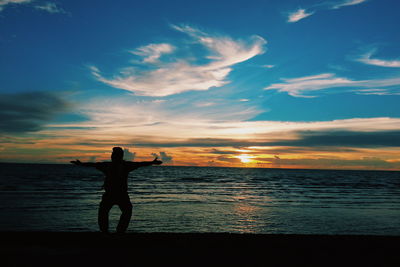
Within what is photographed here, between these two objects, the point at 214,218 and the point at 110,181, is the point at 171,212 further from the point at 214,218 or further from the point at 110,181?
the point at 110,181

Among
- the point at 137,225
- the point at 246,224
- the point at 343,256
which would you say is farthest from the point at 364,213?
the point at 137,225

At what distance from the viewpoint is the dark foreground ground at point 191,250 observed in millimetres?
6180

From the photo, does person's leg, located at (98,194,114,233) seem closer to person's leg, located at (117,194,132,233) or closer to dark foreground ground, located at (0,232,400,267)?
person's leg, located at (117,194,132,233)

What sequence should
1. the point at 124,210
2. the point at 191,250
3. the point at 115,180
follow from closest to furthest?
1. the point at 191,250
2. the point at 115,180
3. the point at 124,210

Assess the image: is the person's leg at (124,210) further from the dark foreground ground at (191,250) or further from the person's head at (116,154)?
the person's head at (116,154)

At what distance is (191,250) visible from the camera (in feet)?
23.5

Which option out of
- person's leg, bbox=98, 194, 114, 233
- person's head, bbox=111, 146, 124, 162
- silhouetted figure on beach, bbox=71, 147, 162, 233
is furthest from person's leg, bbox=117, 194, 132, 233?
person's head, bbox=111, 146, 124, 162

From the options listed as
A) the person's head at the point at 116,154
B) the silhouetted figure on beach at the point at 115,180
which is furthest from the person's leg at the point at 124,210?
the person's head at the point at 116,154

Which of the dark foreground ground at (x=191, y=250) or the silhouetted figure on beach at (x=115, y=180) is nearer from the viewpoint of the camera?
the dark foreground ground at (x=191, y=250)

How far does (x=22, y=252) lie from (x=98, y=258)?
1989 mm

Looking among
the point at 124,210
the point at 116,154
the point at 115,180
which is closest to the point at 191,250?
the point at 124,210

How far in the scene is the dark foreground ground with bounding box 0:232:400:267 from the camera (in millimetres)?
6180

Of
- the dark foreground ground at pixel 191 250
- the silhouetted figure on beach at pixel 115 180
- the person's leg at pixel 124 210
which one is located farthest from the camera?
the person's leg at pixel 124 210

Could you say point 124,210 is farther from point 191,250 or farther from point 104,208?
point 191,250
